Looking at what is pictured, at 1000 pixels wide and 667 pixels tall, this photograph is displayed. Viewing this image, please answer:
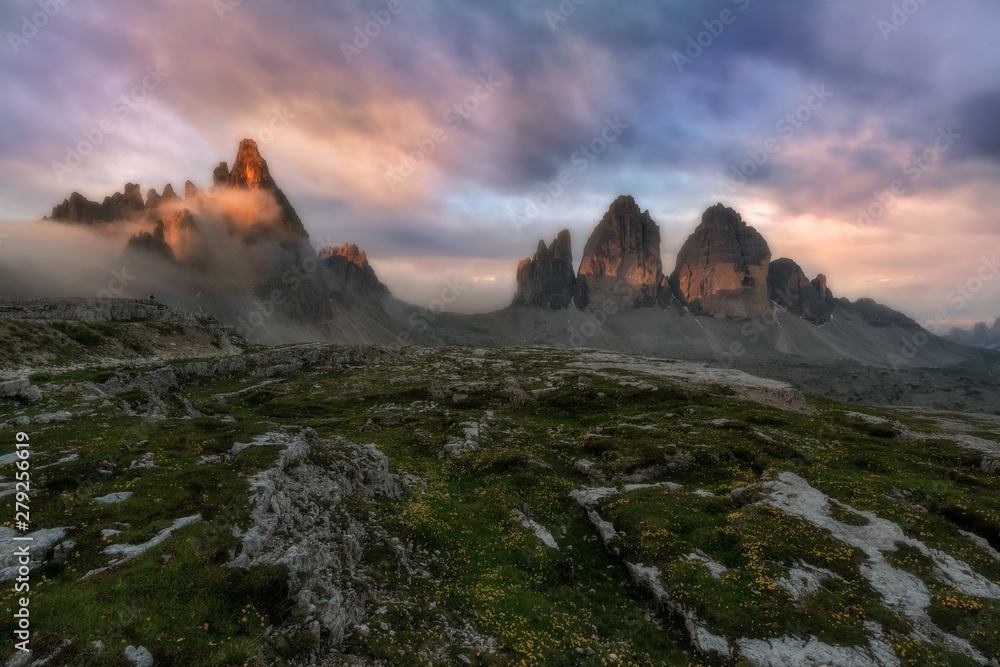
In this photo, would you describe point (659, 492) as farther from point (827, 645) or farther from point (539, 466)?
point (827, 645)

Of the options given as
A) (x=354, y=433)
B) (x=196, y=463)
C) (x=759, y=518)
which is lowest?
(x=354, y=433)

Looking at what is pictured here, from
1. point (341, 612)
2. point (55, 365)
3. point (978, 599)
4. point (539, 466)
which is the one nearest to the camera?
point (341, 612)

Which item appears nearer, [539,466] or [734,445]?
[539,466]

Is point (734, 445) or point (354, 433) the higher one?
point (734, 445)

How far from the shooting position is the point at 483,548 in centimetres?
2444

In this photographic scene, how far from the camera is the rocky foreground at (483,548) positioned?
13.4m

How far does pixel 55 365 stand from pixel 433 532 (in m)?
60.2

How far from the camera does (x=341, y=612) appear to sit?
15.1 m

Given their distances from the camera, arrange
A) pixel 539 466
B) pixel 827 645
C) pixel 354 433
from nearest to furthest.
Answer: pixel 827 645 < pixel 539 466 < pixel 354 433

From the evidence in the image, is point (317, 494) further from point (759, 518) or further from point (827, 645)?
point (759, 518)

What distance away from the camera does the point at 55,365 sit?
52.4m

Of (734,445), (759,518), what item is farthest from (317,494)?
(734,445)

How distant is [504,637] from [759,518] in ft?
63.6

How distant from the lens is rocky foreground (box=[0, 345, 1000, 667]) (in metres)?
13.4
